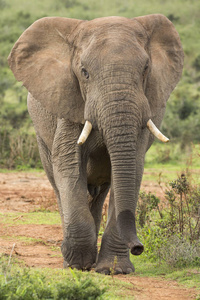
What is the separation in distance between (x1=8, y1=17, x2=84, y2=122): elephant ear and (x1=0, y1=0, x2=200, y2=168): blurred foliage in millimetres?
7384

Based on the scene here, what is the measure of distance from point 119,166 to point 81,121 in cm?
63

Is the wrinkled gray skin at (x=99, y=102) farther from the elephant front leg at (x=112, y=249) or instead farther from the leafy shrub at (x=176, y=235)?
the leafy shrub at (x=176, y=235)

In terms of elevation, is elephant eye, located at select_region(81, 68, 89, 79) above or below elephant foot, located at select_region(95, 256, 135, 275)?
above

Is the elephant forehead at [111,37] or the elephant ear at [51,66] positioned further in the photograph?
the elephant ear at [51,66]

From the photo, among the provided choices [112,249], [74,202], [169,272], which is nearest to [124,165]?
[74,202]

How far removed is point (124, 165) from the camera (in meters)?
4.71

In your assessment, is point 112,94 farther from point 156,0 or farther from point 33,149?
point 156,0

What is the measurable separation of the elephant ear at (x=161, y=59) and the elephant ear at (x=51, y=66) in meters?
0.60

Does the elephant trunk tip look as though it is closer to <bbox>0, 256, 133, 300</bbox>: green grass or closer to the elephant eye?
<bbox>0, 256, 133, 300</bbox>: green grass

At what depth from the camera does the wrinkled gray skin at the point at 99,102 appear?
4695 mm

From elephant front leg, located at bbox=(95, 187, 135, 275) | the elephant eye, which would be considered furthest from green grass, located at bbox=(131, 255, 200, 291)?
the elephant eye

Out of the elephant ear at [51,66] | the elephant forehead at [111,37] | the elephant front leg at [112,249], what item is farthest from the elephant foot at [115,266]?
the elephant forehead at [111,37]

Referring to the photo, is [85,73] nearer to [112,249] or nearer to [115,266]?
[112,249]

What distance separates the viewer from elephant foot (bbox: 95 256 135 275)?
5266mm
